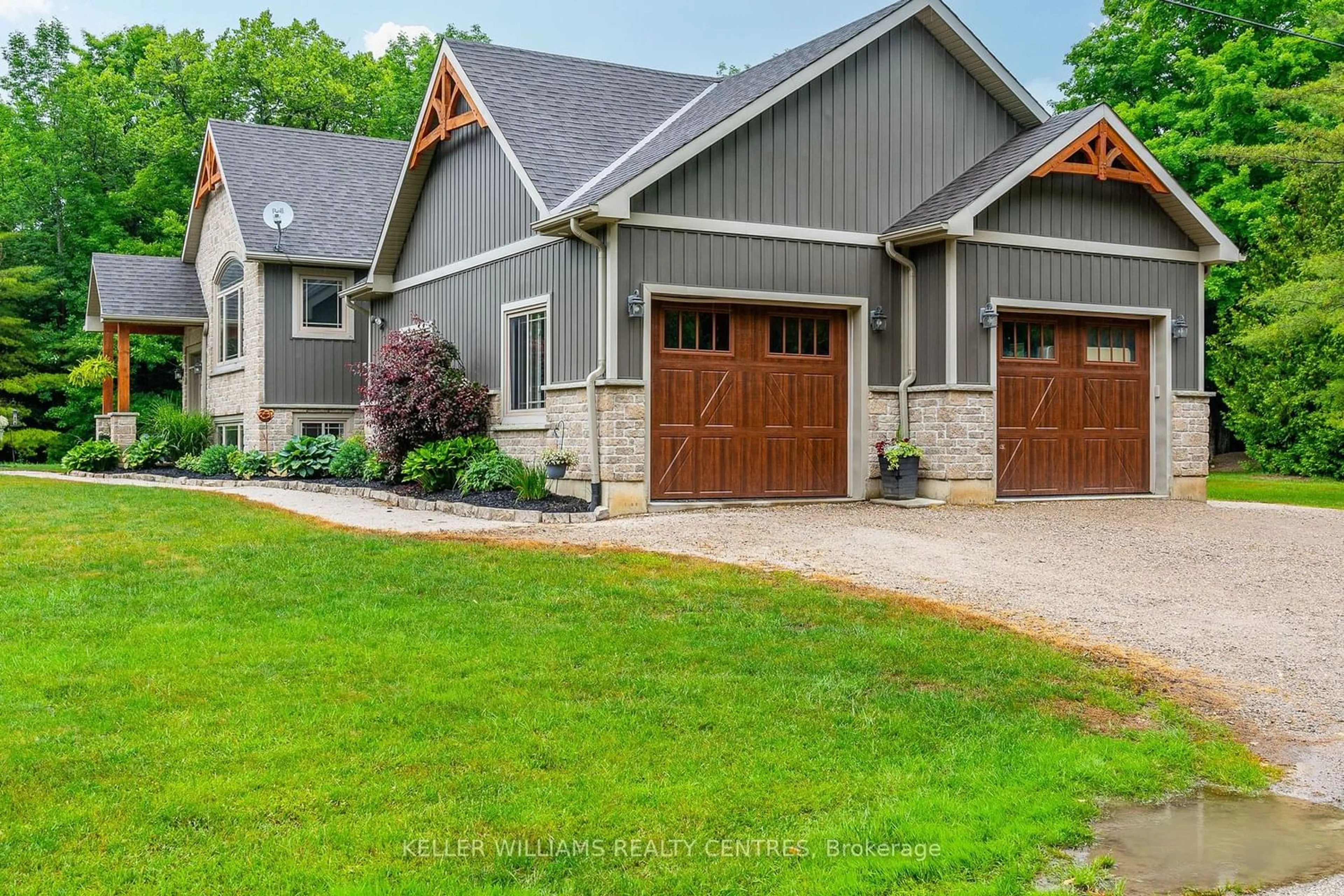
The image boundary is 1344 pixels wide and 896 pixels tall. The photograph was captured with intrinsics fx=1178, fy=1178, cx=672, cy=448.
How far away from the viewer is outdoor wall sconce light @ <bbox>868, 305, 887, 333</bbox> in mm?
14188

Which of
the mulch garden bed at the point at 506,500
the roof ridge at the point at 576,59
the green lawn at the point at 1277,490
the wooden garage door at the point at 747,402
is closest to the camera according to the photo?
the mulch garden bed at the point at 506,500

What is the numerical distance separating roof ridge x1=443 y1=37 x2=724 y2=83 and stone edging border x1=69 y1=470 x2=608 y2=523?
6.09 meters

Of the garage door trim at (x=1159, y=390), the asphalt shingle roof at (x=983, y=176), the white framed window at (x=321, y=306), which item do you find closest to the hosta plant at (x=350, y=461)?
the white framed window at (x=321, y=306)

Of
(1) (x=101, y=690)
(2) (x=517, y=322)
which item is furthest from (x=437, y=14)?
(1) (x=101, y=690)

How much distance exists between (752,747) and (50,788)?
2481mm

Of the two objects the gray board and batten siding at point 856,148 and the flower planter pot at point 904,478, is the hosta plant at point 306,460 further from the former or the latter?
the flower planter pot at point 904,478

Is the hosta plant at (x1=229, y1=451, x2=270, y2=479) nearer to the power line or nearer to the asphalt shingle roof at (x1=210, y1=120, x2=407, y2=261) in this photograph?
the asphalt shingle roof at (x1=210, y1=120, x2=407, y2=261)

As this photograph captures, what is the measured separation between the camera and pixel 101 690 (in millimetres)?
5160

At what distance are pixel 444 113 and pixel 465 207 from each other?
1.36 meters

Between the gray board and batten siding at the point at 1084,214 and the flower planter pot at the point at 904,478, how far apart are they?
2.91 m

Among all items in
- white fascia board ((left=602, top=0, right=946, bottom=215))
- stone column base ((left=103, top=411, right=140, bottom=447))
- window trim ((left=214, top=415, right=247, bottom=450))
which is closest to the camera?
white fascia board ((left=602, top=0, right=946, bottom=215))

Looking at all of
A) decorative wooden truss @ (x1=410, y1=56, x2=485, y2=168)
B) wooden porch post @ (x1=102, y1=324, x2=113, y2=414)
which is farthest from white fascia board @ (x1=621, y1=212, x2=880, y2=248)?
wooden porch post @ (x1=102, y1=324, x2=113, y2=414)

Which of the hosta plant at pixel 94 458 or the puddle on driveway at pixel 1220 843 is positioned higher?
the hosta plant at pixel 94 458

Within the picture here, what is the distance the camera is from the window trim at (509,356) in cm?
1400
